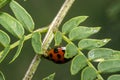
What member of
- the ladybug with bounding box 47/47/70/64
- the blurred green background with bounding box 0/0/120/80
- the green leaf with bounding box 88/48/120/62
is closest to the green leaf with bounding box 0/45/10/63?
the ladybug with bounding box 47/47/70/64

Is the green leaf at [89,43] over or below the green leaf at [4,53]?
below

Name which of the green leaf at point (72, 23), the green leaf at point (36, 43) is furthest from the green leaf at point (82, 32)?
the green leaf at point (36, 43)

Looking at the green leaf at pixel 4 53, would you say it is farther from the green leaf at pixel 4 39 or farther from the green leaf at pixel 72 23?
the green leaf at pixel 72 23

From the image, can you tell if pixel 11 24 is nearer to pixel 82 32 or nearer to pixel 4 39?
pixel 4 39

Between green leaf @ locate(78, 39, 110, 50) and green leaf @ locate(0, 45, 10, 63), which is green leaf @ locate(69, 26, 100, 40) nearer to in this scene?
green leaf @ locate(78, 39, 110, 50)

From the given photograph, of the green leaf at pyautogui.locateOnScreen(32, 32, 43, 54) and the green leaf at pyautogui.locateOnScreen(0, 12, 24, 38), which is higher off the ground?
the green leaf at pyautogui.locateOnScreen(0, 12, 24, 38)
